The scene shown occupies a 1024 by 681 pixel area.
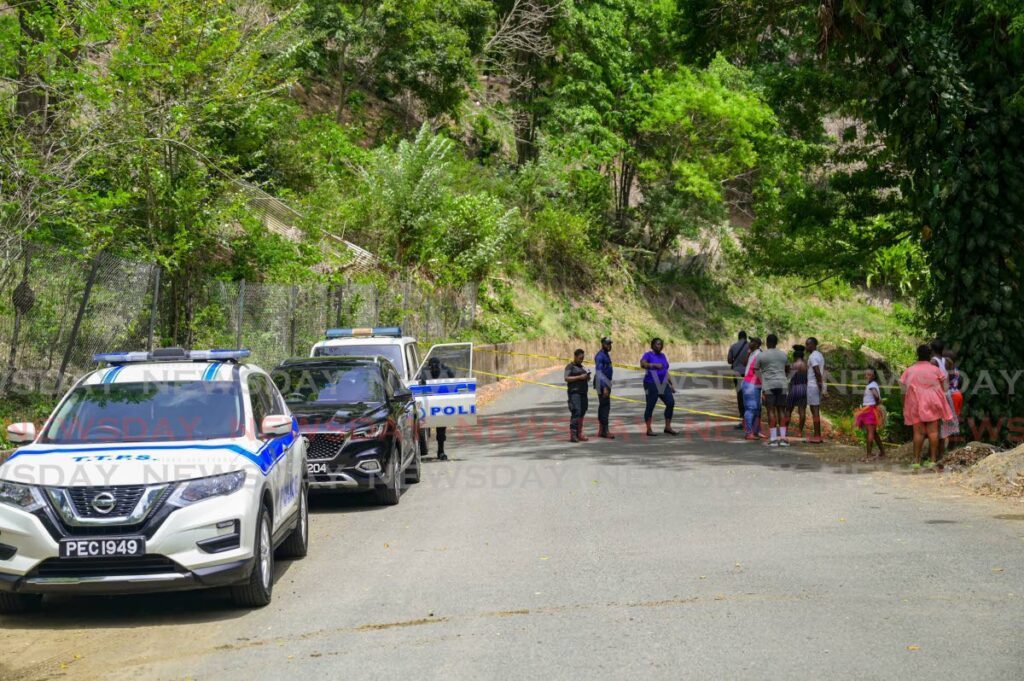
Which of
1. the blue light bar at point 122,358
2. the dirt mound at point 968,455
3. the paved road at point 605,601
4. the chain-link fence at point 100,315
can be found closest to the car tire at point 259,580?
the paved road at point 605,601

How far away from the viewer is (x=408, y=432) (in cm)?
1477

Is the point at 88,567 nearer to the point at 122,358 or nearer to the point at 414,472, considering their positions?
the point at 122,358

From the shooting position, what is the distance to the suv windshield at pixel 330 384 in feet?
46.3

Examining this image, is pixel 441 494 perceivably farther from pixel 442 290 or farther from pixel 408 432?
pixel 442 290

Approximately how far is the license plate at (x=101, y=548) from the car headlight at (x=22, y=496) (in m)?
0.34

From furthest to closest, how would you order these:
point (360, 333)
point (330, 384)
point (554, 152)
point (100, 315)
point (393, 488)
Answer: point (554, 152) → point (360, 333) → point (100, 315) → point (330, 384) → point (393, 488)

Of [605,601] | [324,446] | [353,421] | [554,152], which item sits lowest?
[605,601]

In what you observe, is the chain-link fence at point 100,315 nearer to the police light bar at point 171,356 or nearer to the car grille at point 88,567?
the police light bar at point 171,356

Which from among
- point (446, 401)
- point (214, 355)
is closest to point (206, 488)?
point (214, 355)

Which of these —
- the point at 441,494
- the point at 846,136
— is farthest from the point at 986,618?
the point at 846,136

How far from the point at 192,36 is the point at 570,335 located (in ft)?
109

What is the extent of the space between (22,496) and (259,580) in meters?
1.68

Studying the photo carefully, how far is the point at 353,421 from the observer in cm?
1314

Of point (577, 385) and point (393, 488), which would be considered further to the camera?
point (577, 385)
